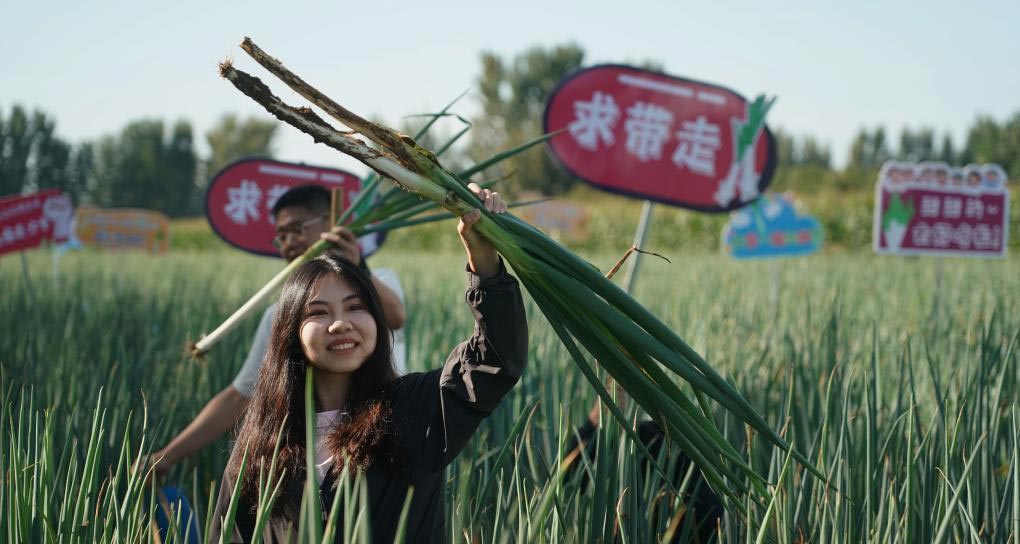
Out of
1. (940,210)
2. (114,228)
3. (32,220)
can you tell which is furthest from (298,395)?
(114,228)

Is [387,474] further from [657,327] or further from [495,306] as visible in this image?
[657,327]

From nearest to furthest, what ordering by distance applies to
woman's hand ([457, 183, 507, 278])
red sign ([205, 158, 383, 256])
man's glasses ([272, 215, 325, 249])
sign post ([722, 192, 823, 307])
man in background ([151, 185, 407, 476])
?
1. woman's hand ([457, 183, 507, 278])
2. man in background ([151, 185, 407, 476])
3. man's glasses ([272, 215, 325, 249])
4. red sign ([205, 158, 383, 256])
5. sign post ([722, 192, 823, 307])

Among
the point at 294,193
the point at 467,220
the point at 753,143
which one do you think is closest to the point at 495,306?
the point at 467,220

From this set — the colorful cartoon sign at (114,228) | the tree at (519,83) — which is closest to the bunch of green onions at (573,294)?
the colorful cartoon sign at (114,228)

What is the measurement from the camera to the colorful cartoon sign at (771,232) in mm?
5652

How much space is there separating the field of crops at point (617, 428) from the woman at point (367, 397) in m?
0.08

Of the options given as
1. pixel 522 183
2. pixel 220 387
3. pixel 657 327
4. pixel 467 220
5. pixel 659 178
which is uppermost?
pixel 522 183

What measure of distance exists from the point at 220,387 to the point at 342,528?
1.47m

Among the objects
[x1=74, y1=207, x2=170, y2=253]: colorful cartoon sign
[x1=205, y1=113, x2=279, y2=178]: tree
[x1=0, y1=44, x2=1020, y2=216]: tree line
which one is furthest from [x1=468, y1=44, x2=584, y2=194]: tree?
[x1=74, y1=207, x2=170, y2=253]: colorful cartoon sign

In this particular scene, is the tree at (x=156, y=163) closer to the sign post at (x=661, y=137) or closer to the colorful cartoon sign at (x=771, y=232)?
the colorful cartoon sign at (x=771, y=232)

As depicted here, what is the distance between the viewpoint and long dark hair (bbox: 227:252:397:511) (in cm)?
117

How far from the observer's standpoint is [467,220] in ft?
3.25

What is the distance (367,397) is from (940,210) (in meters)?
3.93

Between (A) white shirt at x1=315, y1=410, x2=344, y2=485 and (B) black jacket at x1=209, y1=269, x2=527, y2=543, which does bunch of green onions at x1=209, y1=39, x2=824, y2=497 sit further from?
(A) white shirt at x1=315, y1=410, x2=344, y2=485
